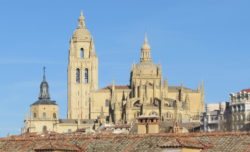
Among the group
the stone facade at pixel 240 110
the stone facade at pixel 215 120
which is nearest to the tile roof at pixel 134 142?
the stone facade at pixel 240 110

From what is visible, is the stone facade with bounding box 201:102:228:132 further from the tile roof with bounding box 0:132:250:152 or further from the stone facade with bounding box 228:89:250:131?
the tile roof with bounding box 0:132:250:152

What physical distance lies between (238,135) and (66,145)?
17.5 feet

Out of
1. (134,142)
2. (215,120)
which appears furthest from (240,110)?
(134,142)

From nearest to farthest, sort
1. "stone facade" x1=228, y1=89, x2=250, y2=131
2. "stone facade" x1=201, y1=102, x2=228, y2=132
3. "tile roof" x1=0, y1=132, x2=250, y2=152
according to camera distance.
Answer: "tile roof" x1=0, y1=132, x2=250, y2=152 < "stone facade" x1=228, y1=89, x2=250, y2=131 < "stone facade" x1=201, y1=102, x2=228, y2=132

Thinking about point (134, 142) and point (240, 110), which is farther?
point (240, 110)

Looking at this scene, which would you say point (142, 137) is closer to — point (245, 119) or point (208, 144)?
point (208, 144)

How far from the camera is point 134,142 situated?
34969 millimetres

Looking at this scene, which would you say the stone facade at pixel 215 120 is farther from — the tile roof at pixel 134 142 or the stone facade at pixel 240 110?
the tile roof at pixel 134 142

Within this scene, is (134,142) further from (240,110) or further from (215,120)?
(215,120)

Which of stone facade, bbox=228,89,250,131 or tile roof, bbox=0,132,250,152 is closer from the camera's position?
tile roof, bbox=0,132,250,152

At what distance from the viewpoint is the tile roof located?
107ft

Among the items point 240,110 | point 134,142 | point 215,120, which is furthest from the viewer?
point 215,120

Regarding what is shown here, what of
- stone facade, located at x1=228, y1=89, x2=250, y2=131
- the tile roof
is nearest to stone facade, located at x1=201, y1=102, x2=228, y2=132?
stone facade, located at x1=228, y1=89, x2=250, y2=131

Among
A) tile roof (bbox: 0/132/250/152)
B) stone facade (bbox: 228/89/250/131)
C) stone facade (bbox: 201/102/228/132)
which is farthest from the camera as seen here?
stone facade (bbox: 201/102/228/132)
